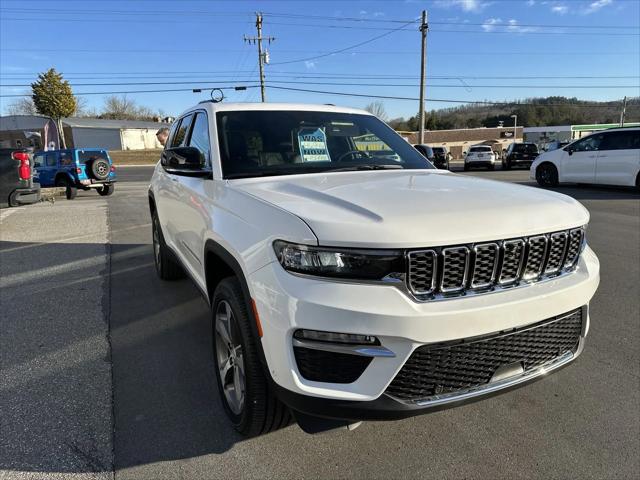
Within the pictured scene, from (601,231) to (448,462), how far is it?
281 inches

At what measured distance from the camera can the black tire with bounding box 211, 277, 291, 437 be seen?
7.24 feet

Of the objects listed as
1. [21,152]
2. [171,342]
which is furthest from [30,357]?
[21,152]

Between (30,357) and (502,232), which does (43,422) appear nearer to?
(30,357)

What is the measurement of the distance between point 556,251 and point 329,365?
1.29 meters

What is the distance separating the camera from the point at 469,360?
6.62 feet

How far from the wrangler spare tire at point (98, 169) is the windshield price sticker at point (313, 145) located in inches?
585

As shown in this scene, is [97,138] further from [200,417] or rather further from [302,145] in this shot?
[200,417]

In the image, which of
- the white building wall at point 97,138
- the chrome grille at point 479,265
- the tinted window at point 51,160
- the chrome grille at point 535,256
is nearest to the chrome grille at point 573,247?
the chrome grille at point 479,265

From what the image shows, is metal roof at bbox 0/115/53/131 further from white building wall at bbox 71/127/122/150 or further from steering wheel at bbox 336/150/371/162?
steering wheel at bbox 336/150/371/162

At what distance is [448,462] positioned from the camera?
2.39 metres

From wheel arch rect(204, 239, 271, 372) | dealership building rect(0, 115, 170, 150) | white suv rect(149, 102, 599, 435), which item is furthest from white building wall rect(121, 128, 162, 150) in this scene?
white suv rect(149, 102, 599, 435)

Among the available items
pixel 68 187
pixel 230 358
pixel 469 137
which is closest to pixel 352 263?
pixel 230 358

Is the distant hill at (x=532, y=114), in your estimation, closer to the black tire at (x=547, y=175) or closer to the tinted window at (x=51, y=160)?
the black tire at (x=547, y=175)

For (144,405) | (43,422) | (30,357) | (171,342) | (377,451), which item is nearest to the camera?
(377,451)
